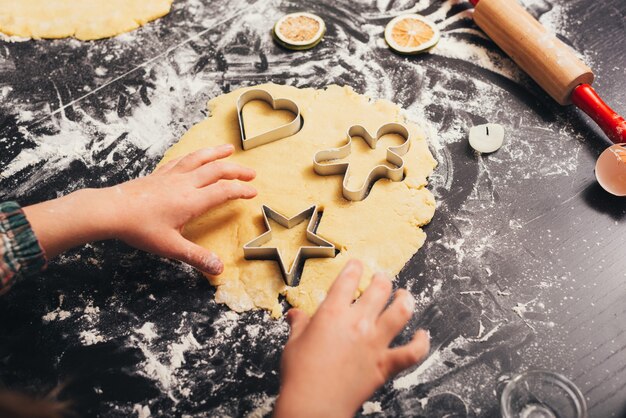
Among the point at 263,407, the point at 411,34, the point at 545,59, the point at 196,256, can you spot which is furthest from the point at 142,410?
the point at 545,59

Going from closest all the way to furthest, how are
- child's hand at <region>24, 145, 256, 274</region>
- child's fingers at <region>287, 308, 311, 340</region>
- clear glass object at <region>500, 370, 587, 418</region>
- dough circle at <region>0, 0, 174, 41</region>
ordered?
1. child's fingers at <region>287, 308, 311, 340</region>
2. clear glass object at <region>500, 370, 587, 418</region>
3. child's hand at <region>24, 145, 256, 274</region>
4. dough circle at <region>0, 0, 174, 41</region>

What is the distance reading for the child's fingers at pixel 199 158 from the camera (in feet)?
5.93

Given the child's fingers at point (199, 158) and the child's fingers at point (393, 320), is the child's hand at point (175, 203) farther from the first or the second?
the child's fingers at point (393, 320)

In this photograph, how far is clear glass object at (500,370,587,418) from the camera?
4.99 feet

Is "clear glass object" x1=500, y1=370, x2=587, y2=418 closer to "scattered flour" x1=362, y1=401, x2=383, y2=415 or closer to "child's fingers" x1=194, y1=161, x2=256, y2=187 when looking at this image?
"scattered flour" x1=362, y1=401, x2=383, y2=415

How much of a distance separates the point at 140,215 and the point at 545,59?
1695 mm

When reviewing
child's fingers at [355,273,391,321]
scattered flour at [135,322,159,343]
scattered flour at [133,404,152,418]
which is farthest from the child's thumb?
child's fingers at [355,273,391,321]

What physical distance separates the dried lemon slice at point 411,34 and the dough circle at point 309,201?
0.35 m

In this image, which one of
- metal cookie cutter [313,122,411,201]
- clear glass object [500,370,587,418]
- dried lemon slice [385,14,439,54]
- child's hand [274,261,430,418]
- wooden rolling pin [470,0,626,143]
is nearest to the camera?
child's hand [274,261,430,418]

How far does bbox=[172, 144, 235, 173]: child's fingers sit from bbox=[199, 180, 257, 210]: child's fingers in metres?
0.10

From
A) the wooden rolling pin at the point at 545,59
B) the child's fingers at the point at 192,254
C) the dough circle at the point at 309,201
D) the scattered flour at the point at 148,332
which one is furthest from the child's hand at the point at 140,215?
the wooden rolling pin at the point at 545,59

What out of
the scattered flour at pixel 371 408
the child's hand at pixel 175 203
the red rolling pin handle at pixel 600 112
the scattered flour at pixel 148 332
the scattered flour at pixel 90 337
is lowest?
the scattered flour at pixel 90 337

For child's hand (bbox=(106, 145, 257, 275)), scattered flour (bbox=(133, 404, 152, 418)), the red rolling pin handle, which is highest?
the red rolling pin handle

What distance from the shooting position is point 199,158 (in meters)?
1.82
